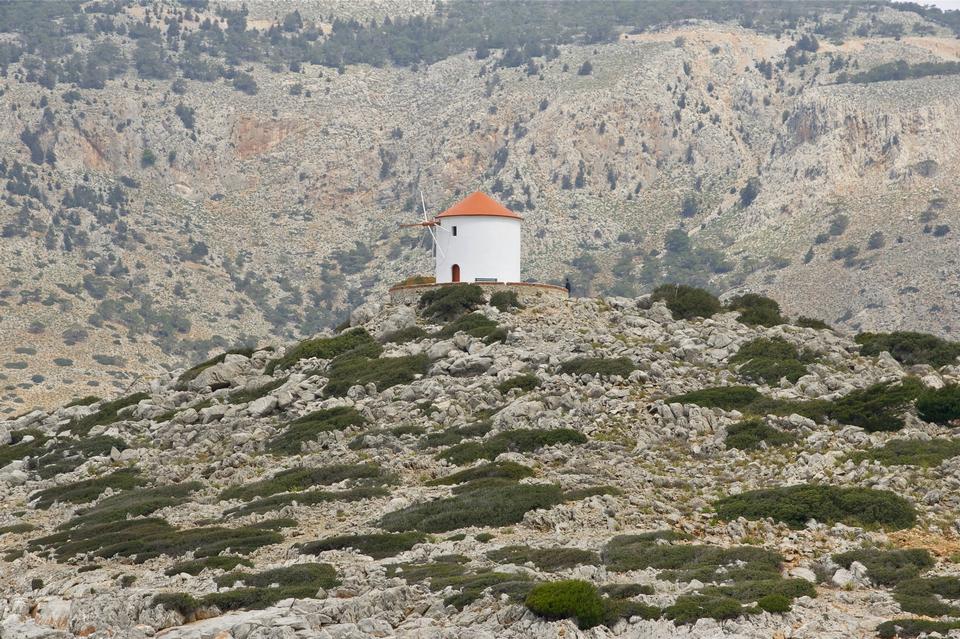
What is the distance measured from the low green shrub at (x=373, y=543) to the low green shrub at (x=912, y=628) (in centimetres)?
1340

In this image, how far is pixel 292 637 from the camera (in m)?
29.4

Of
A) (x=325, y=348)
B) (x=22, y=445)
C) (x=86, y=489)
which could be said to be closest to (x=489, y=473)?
(x=86, y=489)

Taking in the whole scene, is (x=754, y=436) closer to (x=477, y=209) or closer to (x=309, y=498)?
(x=309, y=498)

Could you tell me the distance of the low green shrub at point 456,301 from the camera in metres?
62.9

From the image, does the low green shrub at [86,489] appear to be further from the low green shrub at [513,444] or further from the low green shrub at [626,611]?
the low green shrub at [626,611]

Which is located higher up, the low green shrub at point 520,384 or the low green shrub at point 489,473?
the low green shrub at point 520,384

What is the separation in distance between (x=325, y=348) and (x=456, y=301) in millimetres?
5869

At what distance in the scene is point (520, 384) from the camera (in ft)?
172

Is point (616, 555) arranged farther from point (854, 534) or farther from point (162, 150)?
point (162, 150)

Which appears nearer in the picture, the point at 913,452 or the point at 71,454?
the point at 913,452

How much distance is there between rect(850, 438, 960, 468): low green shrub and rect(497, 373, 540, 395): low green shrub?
13.3m

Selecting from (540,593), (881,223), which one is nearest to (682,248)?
(881,223)

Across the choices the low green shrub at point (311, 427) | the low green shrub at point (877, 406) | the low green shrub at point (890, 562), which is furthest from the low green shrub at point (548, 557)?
the low green shrub at point (311, 427)

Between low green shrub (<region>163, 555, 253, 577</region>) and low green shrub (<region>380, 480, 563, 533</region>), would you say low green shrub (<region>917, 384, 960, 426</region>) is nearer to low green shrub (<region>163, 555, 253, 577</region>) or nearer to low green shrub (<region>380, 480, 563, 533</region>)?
low green shrub (<region>380, 480, 563, 533</region>)
